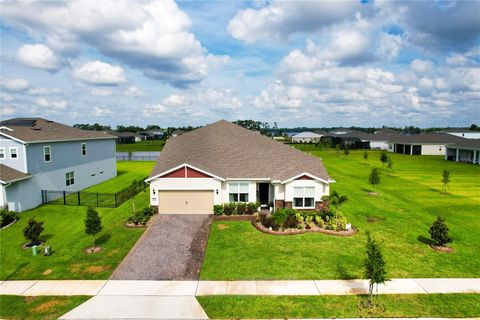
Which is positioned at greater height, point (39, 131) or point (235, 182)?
point (39, 131)

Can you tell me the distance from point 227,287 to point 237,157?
15.2 m

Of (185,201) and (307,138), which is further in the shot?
(307,138)

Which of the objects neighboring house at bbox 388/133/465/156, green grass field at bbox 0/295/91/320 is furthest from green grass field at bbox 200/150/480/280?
neighboring house at bbox 388/133/465/156

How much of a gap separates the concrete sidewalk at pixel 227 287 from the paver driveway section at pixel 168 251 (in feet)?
2.53

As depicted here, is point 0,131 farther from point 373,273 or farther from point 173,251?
point 373,273

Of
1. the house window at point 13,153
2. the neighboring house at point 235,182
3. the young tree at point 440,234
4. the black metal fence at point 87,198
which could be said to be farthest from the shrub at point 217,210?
the house window at point 13,153

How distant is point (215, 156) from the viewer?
92.9 ft

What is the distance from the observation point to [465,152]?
61.8m

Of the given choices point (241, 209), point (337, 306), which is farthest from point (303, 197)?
point (337, 306)

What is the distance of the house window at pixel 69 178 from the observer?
108 ft

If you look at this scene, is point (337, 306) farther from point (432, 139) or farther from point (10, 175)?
point (432, 139)

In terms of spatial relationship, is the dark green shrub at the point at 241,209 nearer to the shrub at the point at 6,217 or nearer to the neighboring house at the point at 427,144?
the shrub at the point at 6,217

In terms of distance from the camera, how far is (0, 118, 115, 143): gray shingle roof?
28266mm

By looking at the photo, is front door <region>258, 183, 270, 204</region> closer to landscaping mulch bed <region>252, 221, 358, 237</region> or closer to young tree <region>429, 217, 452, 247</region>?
landscaping mulch bed <region>252, 221, 358, 237</region>
